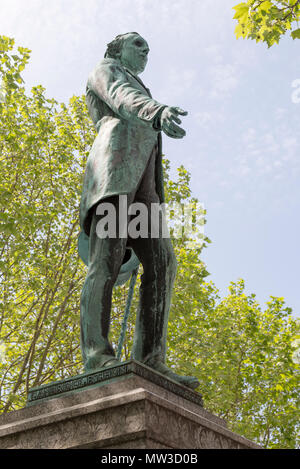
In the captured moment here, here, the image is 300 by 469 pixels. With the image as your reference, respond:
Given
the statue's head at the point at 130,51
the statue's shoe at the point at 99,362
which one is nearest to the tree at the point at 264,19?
the statue's head at the point at 130,51

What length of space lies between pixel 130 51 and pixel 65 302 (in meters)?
8.76

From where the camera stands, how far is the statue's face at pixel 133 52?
4.67m

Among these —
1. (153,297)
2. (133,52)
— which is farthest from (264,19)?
(153,297)

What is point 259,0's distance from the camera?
7199 millimetres

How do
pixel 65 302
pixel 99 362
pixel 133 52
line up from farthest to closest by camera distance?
pixel 65 302 → pixel 133 52 → pixel 99 362

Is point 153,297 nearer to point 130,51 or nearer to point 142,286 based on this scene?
point 142,286

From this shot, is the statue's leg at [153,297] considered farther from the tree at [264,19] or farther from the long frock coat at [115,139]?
the tree at [264,19]

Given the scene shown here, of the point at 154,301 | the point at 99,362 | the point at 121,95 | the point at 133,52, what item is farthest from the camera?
the point at 133,52

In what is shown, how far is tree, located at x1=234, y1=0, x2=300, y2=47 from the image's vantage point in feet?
23.3

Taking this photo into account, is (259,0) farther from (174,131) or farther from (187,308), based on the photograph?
(187,308)

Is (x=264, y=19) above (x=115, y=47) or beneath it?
above

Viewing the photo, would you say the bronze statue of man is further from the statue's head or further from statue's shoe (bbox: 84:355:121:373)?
the statue's head

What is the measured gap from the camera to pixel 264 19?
7.11m

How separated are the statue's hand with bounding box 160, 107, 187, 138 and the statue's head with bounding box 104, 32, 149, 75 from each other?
1.46m
